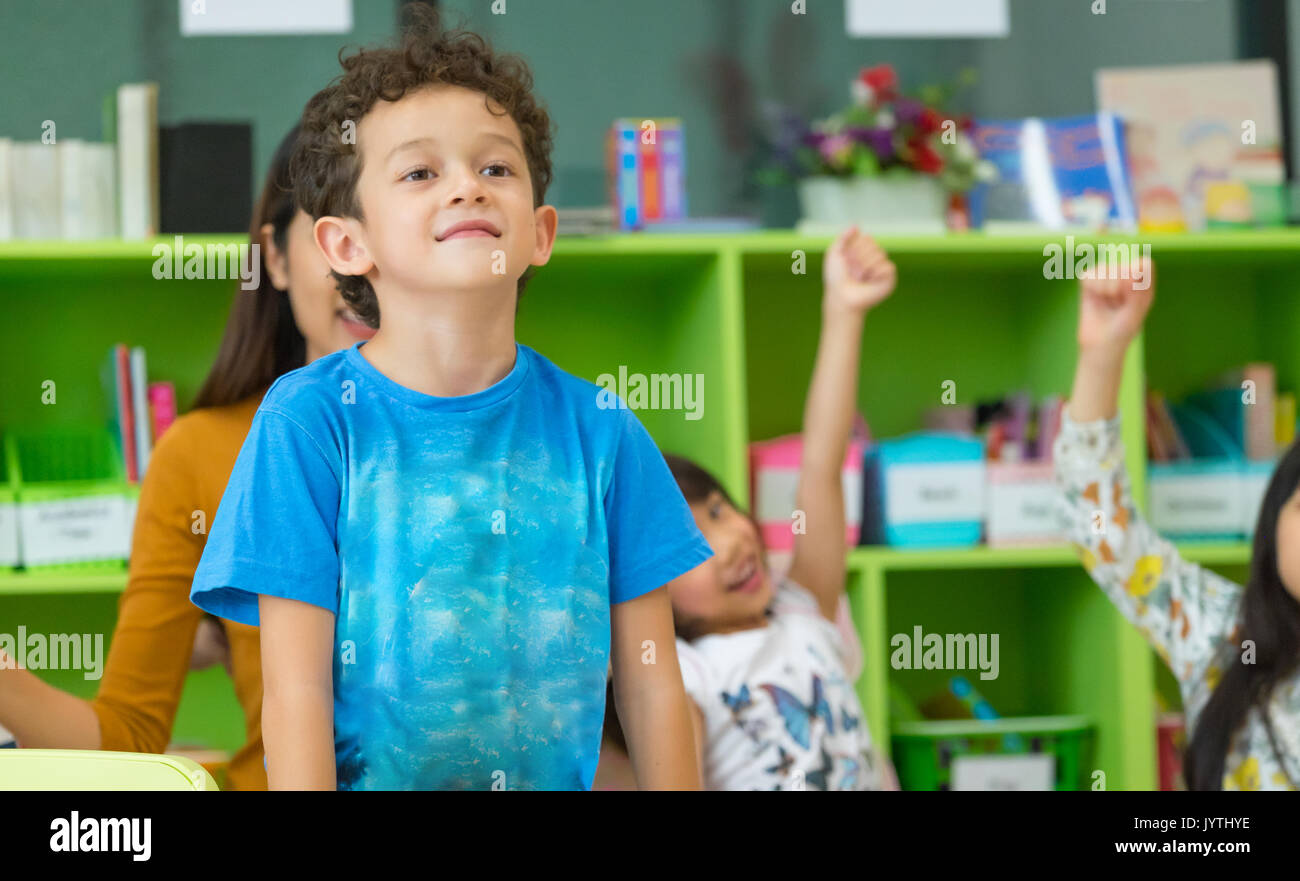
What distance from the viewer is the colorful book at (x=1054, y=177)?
78.5 inches

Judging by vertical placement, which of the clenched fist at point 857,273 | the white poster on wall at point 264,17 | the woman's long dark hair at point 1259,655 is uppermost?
the white poster on wall at point 264,17

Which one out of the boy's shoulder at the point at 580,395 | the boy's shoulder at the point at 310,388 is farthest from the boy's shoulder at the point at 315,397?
the boy's shoulder at the point at 580,395

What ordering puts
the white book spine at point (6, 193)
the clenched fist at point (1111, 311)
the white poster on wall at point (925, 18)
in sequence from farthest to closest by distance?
1. the white poster on wall at point (925, 18)
2. the white book spine at point (6, 193)
3. the clenched fist at point (1111, 311)

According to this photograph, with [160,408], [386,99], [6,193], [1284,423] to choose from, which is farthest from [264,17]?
[1284,423]

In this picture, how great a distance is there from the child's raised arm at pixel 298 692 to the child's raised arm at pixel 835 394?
916mm

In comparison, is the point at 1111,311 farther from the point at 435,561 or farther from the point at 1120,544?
the point at 435,561

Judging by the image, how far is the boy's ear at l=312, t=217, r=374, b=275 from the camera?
2.31ft

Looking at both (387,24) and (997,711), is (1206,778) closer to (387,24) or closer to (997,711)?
(997,711)

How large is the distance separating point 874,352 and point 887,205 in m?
0.37

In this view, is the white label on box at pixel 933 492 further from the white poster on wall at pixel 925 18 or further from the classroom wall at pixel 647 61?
the white poster on wall at pixel 925 18

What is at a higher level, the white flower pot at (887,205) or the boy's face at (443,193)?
the white flower pot at (887,205)

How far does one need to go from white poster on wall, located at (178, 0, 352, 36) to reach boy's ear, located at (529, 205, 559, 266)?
153cm

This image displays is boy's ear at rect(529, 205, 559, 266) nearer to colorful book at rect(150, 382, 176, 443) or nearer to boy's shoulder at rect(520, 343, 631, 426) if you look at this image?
boy's shoulder at rect(520, 343, 631, 426)
